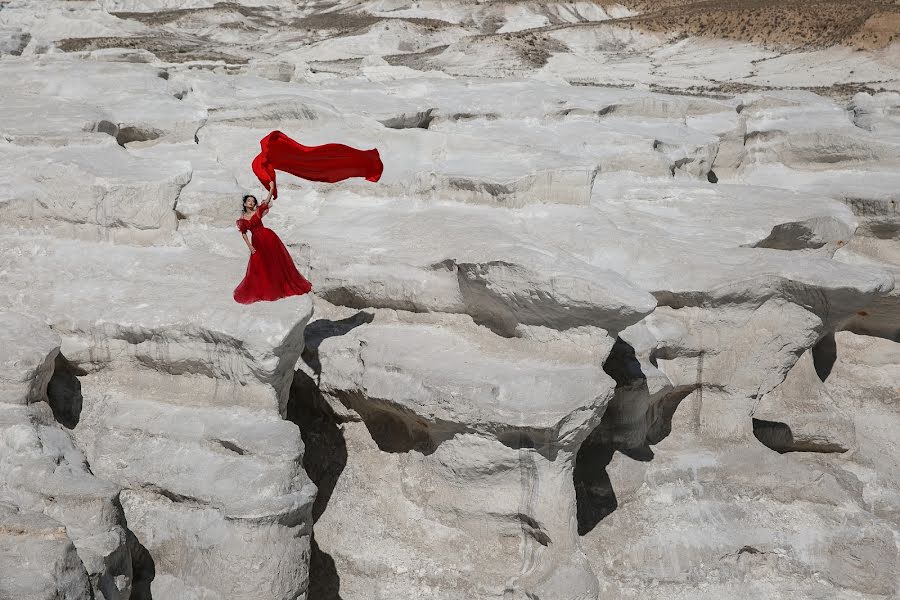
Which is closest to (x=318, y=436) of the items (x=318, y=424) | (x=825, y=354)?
(x=318, y=424)

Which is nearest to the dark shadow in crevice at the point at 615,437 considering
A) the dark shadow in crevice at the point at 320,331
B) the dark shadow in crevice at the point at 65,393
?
the dark shadow in crevice at the point at 320,331

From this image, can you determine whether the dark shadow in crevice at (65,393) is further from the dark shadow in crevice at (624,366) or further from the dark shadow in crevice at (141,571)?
the dark shadow in crevice at (624,366)

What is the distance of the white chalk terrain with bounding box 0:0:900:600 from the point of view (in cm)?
593

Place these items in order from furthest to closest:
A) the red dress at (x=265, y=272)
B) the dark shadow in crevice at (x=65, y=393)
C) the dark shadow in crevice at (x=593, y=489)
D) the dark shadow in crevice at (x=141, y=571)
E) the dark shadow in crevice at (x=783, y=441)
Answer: the dark shadow in crevice at (x=783, y=441) → the dark shadow in crevice at (x=593, y=489) → the red dress at (x=265, y=272) → the dark shadow in crevice at (x=65, y=393) → the dark shadow in crevice at (x=141, y=571)

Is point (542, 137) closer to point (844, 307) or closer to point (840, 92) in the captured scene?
point (844, 307)

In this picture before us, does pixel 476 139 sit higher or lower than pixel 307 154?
lower

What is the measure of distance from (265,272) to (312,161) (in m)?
1.51

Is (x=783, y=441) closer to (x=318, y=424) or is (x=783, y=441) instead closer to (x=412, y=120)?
(x=318, y=424)

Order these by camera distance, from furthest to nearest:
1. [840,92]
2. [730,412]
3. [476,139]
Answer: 1. [840,92]
2. [476,139]
3. [730,412]

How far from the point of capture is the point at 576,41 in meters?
32.7

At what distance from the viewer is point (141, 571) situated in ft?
19.4

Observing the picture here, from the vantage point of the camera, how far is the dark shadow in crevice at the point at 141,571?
5.86m

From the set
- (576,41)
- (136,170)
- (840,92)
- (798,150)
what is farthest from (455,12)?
(136,170)

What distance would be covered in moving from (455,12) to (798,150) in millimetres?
35821
